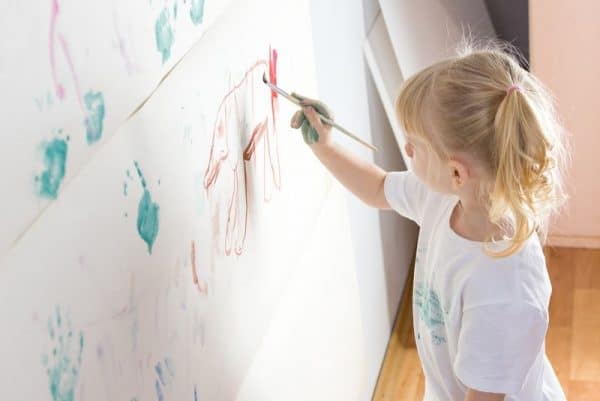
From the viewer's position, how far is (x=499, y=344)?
1286 millimetres

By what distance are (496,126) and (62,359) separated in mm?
606

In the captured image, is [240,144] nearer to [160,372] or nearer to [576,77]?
[160,372]

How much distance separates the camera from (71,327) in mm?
879

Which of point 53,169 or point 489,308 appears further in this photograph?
point 489,308

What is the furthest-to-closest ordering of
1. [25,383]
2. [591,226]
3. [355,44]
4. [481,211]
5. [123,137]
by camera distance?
[591,226]
[355,44]
[481,211]
[123,137]
[25,383]

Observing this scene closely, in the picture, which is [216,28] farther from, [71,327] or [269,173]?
[71,327]

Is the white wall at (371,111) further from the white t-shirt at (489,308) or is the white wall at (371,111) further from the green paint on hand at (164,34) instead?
the green paint on hand at (164,34)

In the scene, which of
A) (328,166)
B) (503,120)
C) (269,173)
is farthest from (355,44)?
(503,120)

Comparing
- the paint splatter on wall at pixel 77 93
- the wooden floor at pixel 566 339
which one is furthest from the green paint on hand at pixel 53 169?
the wooden floor at pixel 566 339

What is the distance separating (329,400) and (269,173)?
0.53 m

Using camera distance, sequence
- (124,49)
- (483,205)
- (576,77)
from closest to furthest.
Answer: (124,49) → (483,205) → (576,77)

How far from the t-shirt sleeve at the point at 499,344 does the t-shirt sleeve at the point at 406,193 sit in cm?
23

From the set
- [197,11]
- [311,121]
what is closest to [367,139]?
[311,121]

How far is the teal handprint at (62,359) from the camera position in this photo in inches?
33.4
